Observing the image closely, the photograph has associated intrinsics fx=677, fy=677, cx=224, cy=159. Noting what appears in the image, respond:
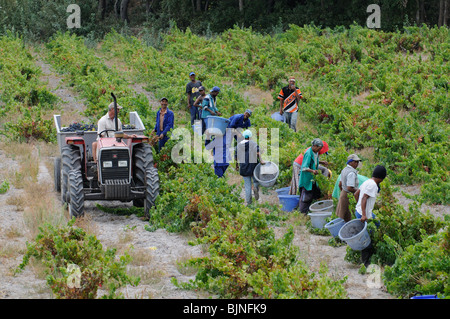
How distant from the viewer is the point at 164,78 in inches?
923

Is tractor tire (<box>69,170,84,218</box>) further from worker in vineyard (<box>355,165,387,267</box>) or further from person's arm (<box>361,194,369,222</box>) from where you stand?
person's arm (<box>361,194,369,222</box>)

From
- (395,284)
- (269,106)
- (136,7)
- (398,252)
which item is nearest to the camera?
(395,284)

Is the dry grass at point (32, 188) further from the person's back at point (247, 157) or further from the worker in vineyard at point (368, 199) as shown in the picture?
the worker in vineyard at point (368, 199)

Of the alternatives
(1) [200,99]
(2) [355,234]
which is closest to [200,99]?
(1) [200,99]

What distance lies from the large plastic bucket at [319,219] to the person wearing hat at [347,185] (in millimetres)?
702

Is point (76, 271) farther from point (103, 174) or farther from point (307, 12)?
point (307, 12)

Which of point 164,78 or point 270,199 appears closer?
point 270,199

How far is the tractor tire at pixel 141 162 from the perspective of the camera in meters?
11.5

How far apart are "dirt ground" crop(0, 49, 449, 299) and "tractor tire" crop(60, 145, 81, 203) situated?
33cm

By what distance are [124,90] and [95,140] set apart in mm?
8233

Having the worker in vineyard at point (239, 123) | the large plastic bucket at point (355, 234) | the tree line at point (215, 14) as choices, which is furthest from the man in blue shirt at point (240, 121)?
the tree line at point (215, 14)

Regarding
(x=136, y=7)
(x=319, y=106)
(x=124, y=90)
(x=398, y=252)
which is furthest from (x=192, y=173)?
(x=136, y=7)

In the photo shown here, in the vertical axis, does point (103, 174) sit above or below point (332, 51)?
below

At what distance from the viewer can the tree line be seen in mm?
33875
